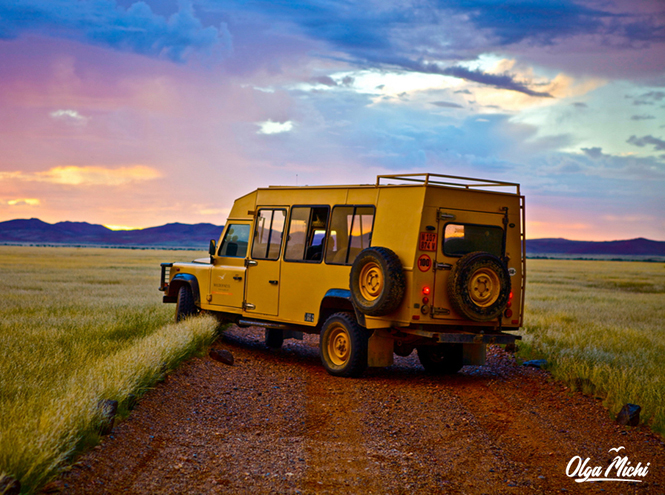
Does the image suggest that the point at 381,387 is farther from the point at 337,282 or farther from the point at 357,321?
the point at 337,282

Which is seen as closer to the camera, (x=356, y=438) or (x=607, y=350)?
(x=356, y=438)

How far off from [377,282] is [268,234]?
3284mm

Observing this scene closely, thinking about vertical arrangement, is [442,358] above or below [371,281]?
below

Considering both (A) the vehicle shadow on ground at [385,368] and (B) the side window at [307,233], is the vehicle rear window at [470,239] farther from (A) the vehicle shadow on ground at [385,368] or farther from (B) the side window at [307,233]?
(B) the side window at [307,233]

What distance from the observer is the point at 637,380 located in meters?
8.43

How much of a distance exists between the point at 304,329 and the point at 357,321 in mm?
1616

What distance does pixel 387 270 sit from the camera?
28.8 ft

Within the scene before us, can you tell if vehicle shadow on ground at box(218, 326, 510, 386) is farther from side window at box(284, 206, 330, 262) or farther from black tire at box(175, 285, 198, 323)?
side window at box(284, 206, 330, 262)

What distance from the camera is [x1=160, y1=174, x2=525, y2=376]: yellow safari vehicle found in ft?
29.5

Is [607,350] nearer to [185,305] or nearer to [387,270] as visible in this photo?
[387,270]

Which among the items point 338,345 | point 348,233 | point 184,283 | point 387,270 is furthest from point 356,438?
point 184,283

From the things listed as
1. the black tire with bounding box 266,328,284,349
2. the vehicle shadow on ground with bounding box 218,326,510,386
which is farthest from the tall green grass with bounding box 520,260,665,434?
the black tire with bounding box 266,328,284,349

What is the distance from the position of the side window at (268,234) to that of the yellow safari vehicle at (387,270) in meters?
0.02

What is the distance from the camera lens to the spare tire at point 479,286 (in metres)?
8.92
